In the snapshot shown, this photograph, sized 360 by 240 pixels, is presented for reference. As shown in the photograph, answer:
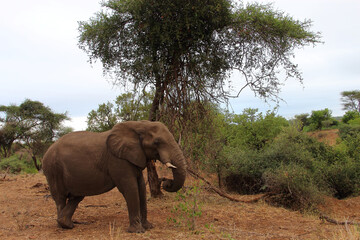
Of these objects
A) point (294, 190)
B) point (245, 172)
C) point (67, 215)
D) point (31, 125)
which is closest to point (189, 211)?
point (67, 215)

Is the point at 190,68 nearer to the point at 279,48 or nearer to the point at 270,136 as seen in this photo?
the point at 279,48

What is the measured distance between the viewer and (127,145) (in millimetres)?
6238

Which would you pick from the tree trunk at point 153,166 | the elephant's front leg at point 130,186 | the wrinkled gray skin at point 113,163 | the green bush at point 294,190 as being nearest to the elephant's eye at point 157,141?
the wrinkled gray skin at point 113,163

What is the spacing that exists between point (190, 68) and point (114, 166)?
4.57 metres

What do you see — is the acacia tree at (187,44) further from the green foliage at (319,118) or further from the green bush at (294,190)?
the green foliage at (319,118)

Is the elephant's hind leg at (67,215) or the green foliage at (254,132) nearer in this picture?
the elephant's hind leg at (67,215)

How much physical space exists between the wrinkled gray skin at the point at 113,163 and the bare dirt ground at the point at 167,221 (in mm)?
566

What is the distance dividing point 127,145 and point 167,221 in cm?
181

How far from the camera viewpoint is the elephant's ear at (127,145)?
620 cm

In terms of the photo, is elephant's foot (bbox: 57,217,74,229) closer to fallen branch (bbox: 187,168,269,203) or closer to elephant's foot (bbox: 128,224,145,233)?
elephant's foot (bbox: 128,224,145,233)

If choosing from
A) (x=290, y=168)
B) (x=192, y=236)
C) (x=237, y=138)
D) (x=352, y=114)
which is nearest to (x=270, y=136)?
(x=237, y=138)

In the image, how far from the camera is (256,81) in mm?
9773

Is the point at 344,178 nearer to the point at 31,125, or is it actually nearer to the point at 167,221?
the point at 167,221

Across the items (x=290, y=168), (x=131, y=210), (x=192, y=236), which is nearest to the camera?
(x=192, y=236)
